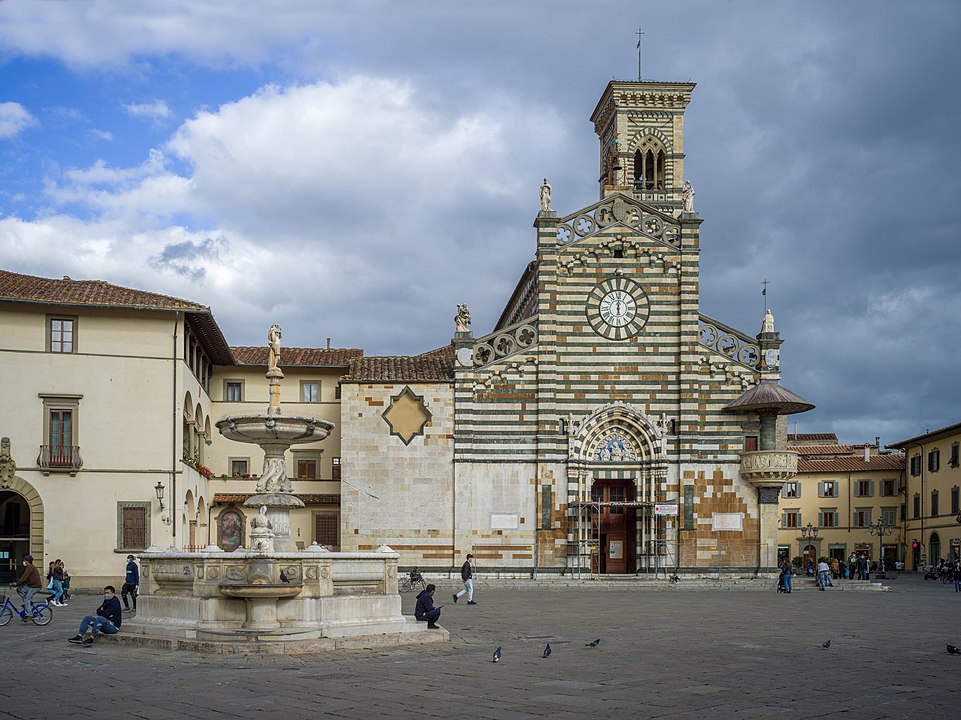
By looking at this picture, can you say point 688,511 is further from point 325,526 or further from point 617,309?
point 325,526

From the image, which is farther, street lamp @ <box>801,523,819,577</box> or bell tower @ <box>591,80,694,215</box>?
street lamp @ <box>801,523,819,577</box>

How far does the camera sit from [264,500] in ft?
67.9

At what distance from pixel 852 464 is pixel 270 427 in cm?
6053

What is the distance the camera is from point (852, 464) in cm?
7456

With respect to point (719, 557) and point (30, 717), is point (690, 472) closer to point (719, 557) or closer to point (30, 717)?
point (719, 557)

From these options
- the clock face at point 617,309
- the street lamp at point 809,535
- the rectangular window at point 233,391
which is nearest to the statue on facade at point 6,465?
the rectangular window at point 233,391

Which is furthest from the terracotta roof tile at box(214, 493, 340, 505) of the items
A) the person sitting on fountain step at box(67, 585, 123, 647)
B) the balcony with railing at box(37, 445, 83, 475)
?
the person sitting on fountain step at box(67, 585, 123, 647)

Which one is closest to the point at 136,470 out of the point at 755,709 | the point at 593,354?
the point at 593,354

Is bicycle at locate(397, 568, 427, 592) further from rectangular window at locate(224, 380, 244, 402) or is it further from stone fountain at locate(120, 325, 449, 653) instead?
stone fountain at locate(120, 325, 449, 653)

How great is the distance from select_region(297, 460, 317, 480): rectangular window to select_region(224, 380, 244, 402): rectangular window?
3.62 meters

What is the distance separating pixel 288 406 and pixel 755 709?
35.9 m

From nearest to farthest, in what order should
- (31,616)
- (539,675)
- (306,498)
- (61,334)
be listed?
(539,675) → (31,616) → (61,334) → (306,498)

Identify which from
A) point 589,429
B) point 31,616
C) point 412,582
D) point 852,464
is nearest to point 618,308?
point 589,429

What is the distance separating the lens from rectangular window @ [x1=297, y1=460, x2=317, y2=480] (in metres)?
46.8
